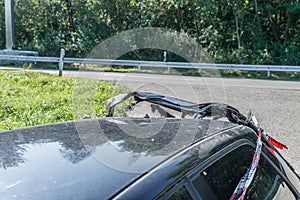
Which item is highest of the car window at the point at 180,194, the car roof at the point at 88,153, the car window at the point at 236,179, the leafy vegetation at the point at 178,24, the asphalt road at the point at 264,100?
the leafy vegetation at the point at 178,24

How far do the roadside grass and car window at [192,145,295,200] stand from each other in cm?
259

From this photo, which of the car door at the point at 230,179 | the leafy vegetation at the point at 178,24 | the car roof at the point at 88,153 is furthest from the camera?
the leafy vegetation at the point at 178,24

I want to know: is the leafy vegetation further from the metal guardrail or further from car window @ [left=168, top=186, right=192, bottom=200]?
car window @ [left=168, top=186, right=192, bottom=200]

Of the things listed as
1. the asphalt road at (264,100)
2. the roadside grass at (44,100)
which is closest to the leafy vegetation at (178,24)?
the asphalt road at (264,100)

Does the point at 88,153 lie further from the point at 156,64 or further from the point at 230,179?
the point at 156,64

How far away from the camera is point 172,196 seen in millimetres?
1479

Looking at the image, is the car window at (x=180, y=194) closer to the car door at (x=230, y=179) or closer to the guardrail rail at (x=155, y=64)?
the car door at (x=230, y=179)

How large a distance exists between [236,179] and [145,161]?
2.22ft

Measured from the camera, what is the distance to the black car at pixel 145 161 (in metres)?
1.45

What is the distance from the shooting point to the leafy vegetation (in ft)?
68.5

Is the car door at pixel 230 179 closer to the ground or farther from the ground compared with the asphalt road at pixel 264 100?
farther from the ground

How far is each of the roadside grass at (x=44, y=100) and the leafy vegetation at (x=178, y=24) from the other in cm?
839

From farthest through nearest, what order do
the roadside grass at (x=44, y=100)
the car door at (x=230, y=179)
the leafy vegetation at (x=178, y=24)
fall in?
the leafy vegetation at (x=178, y=24)
the roadside grass at (x=44, y=100)
the car door at (x=230, y=179)

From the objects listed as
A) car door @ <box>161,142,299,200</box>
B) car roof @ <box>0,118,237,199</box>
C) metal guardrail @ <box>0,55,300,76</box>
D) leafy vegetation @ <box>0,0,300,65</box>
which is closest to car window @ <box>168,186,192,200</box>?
car door @ <box>161,142,299,200</box>
